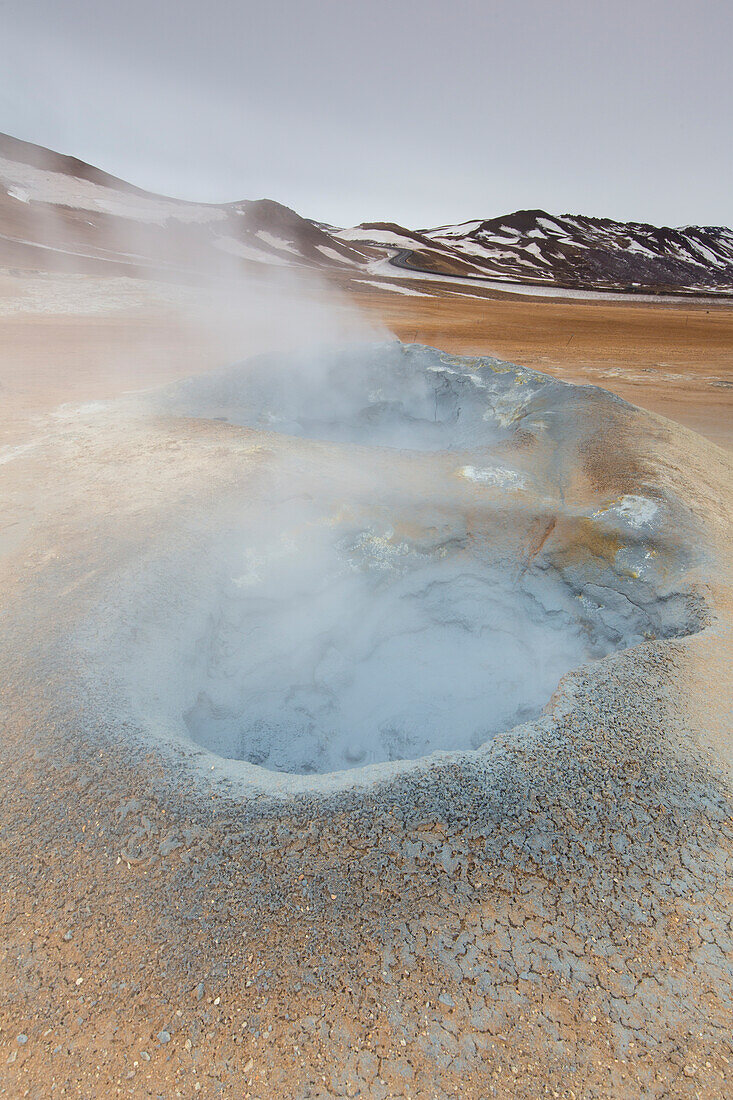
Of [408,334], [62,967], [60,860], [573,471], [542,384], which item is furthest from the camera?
[408,334]

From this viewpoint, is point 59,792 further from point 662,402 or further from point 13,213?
point 13,213

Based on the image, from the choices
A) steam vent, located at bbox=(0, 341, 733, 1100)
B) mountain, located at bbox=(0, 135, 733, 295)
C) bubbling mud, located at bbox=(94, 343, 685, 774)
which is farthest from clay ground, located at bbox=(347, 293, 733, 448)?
mountain, located at bbox=(0, 135, 733, 295)

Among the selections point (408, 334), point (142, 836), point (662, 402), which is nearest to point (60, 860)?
point (142, 836)

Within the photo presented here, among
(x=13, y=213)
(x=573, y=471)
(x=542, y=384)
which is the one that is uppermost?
(x=13, y=213)

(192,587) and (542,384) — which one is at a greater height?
(542,384)

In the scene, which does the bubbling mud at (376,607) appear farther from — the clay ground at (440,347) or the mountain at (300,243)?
the mountain at (300,243)

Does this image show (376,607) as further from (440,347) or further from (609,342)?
(609,342)

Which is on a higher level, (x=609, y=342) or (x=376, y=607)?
(x=609, y=342)

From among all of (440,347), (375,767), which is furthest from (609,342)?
Result: (375,767)
